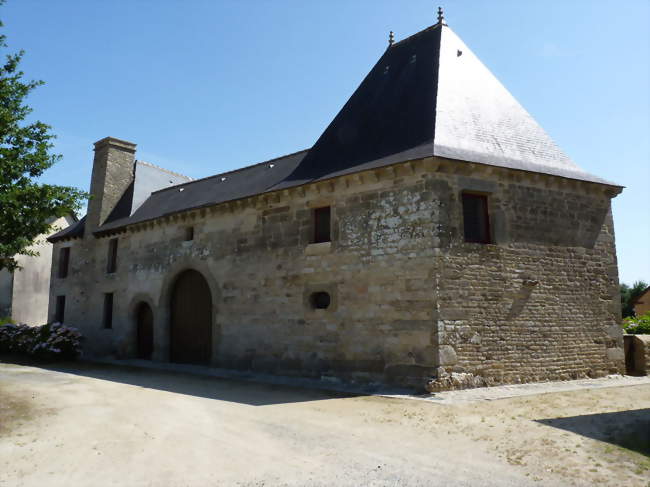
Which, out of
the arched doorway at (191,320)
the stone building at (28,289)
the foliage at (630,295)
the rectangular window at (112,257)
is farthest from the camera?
the foliage at (630,295)

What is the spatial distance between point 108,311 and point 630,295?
34.9 meters

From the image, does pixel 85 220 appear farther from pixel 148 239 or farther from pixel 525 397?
pixel 525 397

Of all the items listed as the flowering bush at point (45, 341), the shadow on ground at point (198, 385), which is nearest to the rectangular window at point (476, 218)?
the shadow on ground at point (198, 385)

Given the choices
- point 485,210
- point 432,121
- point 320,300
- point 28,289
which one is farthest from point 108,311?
point 485,210

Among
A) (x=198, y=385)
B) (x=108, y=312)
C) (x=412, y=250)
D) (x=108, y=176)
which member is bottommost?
(x=198, y=385)

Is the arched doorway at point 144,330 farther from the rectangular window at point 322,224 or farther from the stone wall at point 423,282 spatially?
the rectangular window at point 322,224

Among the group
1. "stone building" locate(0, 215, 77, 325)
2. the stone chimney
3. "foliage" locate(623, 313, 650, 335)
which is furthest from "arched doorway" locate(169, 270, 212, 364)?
"foliage" locate(623, 313, 650, 335)

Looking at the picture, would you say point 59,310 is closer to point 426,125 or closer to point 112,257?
point 112,257

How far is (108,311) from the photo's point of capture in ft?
52.1

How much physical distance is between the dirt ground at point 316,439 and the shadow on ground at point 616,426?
0.04ft

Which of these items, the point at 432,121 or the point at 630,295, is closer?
the point at 432,121

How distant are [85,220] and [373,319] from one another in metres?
13.1

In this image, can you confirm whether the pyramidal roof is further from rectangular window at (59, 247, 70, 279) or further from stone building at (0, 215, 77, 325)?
stone building at (0, 215, 77, 325)

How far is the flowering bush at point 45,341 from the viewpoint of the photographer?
44.2 ft
